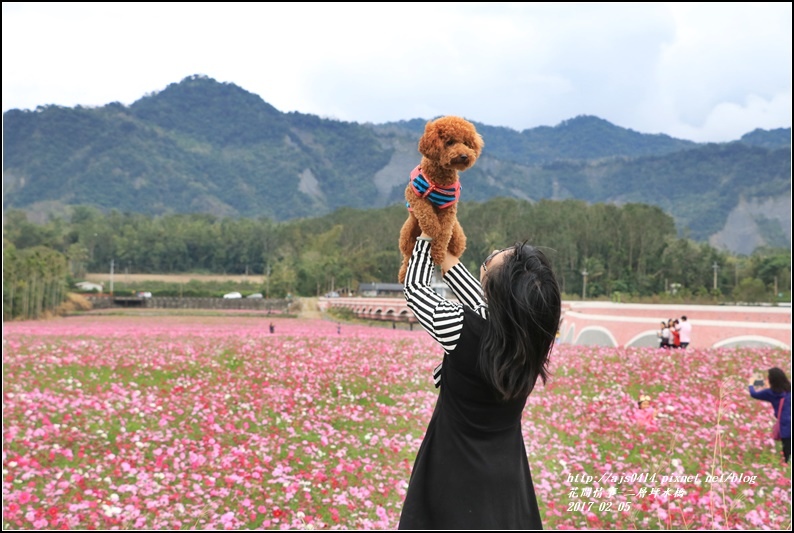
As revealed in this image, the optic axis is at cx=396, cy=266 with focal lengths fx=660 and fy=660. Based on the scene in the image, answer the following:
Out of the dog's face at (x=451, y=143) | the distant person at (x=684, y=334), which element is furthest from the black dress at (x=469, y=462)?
the distant person at (x=684, y=334)

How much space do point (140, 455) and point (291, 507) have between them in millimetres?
1909

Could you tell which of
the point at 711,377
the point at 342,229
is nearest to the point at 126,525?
the point at 711,377

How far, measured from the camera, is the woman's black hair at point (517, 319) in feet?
6.78

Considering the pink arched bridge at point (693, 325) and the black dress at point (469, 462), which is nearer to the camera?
the black dress at point (469, 462)

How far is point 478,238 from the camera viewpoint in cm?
3055

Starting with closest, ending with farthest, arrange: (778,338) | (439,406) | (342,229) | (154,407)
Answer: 1. (439,406)
2. (154,407)
3. (778,338)
4. (342,229)

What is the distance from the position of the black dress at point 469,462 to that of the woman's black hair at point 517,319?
0.06 m

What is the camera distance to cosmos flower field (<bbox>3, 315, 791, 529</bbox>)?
5691mm

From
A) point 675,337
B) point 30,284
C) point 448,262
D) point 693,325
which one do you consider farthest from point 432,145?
point 30,284

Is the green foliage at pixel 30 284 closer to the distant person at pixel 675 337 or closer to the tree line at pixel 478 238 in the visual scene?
the tree line at pixel 478 238

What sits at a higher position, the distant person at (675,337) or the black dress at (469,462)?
the black dress at (469,462)

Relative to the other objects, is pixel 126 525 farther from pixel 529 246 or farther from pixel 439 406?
pixel 529 246

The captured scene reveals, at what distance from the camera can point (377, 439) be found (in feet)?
25.4

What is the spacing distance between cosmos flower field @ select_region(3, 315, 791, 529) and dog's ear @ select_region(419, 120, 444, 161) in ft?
6.83
